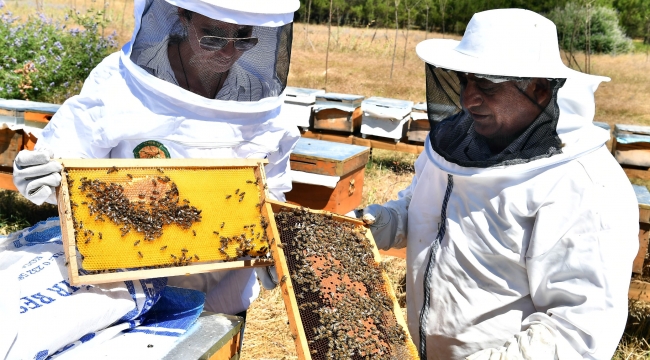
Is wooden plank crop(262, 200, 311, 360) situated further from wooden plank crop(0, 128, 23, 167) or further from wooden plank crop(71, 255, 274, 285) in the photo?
wooden plank crop(0, 128, 23, 167)

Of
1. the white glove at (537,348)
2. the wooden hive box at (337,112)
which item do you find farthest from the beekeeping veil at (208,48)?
the wooden hive box at (337,112)

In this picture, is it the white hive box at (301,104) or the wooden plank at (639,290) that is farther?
the white hive box at (301,104)

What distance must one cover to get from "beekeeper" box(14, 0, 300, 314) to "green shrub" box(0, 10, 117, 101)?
6.77 meters

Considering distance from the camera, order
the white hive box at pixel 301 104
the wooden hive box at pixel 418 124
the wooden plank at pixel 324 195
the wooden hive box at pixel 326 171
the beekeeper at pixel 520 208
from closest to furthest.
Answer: the beekeeper at pixel 520 208 < the wooden hive box at pixel 326 171 < the wooden plank at pixel 324 195 < the wooden hive box at pixel 418 124 < the white hive box at pixel 301 104

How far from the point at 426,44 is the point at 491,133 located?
1.82 ft

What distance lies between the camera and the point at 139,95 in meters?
2.60

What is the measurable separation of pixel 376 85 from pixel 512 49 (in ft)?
44.3

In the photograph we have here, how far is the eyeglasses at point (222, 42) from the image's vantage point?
2668mm

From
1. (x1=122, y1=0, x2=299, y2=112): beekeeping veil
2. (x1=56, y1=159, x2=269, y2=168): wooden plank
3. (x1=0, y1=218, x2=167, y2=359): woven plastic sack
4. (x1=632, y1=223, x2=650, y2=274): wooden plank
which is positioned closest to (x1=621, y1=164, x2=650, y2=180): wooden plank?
(x1=632, y1=223, x2=650, y2=274): wooden plank

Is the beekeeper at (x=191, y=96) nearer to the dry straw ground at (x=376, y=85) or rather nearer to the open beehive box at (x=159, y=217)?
the open beehive box at (x=159, y=217)

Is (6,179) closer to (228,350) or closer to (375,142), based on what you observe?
(228,350)

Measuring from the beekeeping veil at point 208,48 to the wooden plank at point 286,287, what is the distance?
669 millimetres

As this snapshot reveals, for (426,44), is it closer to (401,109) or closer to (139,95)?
(139,95)

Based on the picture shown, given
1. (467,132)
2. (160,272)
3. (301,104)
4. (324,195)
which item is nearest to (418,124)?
(301,104)
